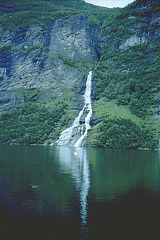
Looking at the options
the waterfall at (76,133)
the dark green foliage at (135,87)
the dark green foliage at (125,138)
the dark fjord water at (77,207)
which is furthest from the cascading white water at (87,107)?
the dark fjord water at (77,207)

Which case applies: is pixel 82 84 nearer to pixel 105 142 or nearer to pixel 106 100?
pixel 106 100

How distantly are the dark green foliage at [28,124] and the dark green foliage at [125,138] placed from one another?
34.8m

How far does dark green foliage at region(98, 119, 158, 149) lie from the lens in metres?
117

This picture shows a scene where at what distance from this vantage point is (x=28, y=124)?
151 meters

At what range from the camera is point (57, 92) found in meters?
192

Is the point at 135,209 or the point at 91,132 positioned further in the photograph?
the point at 91,132

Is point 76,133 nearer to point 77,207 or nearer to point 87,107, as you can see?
point 87,107

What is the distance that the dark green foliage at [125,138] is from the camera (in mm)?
117000

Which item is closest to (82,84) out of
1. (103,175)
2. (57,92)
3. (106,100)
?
(57,92)

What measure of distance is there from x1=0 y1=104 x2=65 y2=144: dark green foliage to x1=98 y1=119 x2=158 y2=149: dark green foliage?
34796 millimetres

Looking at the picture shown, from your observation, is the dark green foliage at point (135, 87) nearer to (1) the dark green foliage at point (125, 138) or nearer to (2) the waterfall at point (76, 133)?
(1) the dark green foliage at point (125, 138)

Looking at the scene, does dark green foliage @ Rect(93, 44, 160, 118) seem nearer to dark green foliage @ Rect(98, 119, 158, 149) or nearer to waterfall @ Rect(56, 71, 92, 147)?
dark green foliage @ Rect(98, 119, 158, 149)

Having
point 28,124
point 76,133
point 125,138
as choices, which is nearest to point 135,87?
point 125,138

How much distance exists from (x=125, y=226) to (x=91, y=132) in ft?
349
